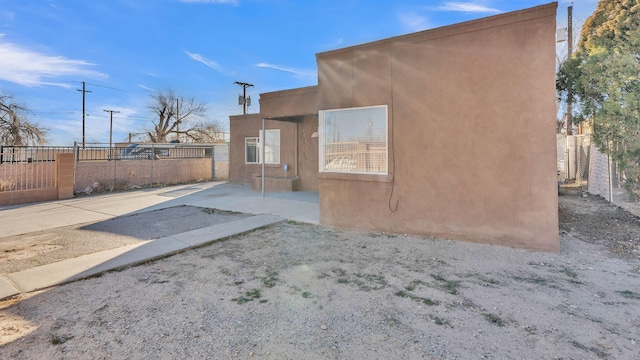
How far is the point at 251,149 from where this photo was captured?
14.2m

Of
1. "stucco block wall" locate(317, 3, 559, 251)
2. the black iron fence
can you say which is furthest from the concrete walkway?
"stucco block wall" locate(317, 3, 559, 251)

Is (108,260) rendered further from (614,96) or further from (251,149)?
(251,149)

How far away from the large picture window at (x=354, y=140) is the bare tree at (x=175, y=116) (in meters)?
32.8

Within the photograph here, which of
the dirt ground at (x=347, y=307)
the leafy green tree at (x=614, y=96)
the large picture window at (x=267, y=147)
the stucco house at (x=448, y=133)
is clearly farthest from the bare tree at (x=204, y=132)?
the leafy green tree at (x=614, y=96)

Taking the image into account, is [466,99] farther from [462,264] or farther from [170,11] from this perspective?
[170,11]

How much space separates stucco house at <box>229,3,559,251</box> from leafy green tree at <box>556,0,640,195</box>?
97.1 inches

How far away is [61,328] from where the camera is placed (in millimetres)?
2594

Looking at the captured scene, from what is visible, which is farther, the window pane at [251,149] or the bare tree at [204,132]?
A: the bare tree at [204,132]

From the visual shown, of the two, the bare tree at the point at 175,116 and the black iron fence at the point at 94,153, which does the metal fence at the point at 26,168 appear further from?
the bare tree at the point at 175,116

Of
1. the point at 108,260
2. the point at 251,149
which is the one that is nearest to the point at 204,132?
the point at 251,149

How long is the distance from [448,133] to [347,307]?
137 inches

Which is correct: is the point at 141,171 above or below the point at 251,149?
below

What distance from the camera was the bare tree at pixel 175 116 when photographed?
115 feet

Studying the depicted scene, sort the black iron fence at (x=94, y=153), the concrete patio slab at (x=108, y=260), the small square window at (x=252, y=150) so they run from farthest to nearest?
the small square window at (x=252, y=150) → the black iron fence at (x=94, y=153) → the concrete patio slab at (x=108, y=260)
